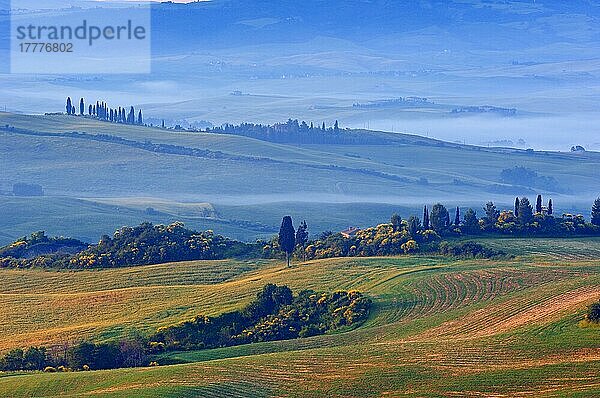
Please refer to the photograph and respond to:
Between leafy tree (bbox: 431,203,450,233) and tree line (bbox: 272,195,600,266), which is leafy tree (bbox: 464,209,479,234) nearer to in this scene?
tree line (bbox: 272,195,600,266)

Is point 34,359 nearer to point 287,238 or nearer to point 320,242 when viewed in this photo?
point 287,238

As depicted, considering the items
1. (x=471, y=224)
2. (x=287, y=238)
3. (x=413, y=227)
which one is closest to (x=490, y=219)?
(x=471, y=224)

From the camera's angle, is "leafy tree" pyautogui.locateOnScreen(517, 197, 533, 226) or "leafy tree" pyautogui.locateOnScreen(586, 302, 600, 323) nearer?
"leafy tree" pyautogui.locateOnScreen(586, 302, 600, 323)

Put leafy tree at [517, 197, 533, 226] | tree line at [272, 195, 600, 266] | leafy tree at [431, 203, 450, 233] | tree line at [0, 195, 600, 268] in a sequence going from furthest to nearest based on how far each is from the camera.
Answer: leafy tree at [517, 197, 533, 226] < leafy tree at [431, 203, 450, 233] < tree line at [0, 195, 600, 268] < tree line at [272, 195, 600, 266]

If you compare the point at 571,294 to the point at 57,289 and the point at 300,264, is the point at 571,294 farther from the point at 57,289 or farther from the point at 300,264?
the point at 57,289

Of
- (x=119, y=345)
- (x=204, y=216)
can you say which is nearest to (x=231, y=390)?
(x=119, y=345)

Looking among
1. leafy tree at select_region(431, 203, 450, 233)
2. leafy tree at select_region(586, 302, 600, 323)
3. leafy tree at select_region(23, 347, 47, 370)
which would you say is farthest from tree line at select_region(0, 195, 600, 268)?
leafy tree at select_region(586, 302, 600, 323)

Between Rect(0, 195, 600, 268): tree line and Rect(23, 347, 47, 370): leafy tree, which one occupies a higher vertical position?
Rect(0, 195, 600, 268): tree line

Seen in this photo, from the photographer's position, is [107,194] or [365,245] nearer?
[365,245]
